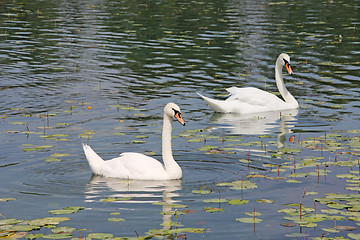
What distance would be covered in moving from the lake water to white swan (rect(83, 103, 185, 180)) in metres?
0.18

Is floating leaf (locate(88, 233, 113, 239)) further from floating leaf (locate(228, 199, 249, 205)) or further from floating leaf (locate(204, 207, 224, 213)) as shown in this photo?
floating leaf (locate(228, 199, 249, 205))

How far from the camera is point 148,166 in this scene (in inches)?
483

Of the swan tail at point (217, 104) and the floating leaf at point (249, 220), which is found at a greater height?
the swan tail at point (217, 104)

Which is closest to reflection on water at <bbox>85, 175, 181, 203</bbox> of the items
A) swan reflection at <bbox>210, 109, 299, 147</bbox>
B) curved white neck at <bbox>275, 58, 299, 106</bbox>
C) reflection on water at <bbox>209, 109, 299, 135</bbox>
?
swan reflection at <bbox>210, 109, 299, 147</bbox>

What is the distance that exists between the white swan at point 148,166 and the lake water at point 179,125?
18 cm

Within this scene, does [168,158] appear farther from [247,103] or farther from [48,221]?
[247,103]

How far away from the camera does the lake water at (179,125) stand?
1055cm

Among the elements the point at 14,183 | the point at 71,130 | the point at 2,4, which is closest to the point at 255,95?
the point at 71,130

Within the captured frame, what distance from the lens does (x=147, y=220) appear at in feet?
33.6

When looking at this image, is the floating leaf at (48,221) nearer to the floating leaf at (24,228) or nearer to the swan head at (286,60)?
the floating leaf at (24,228)

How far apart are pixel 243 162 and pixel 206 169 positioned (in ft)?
2.56

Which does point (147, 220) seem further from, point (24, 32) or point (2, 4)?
point (2, 4)

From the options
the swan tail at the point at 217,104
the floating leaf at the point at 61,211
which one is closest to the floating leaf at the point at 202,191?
the floating leaf at the point at 61,211

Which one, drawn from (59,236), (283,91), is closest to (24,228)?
(59,236)
